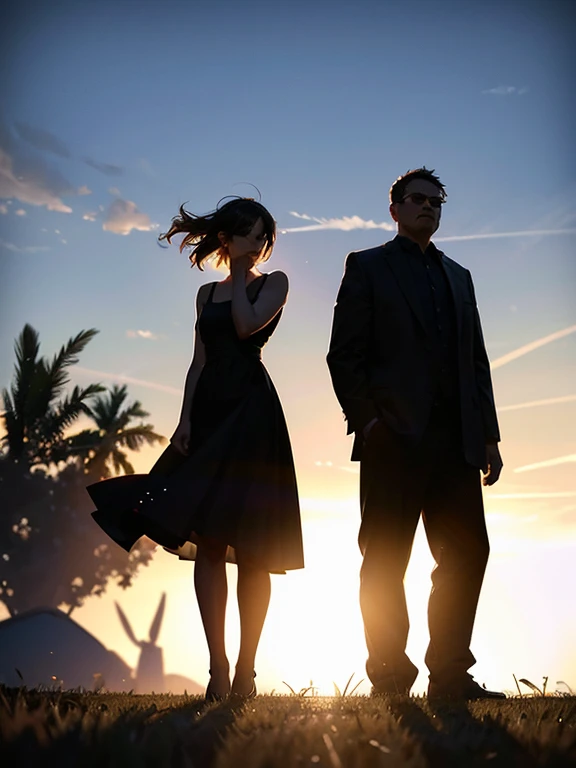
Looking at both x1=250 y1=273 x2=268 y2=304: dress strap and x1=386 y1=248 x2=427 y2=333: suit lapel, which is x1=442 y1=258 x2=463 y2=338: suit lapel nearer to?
x1=386 y1=248 x2=427 y2=333: suit lapel

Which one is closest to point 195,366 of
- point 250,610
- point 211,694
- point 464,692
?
point 250,610

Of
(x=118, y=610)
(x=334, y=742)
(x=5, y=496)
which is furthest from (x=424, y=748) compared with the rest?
(x=118, y=610)

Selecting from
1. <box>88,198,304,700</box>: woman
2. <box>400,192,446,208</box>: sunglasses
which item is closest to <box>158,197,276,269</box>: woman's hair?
<box>88,198,304,700</box>: woman

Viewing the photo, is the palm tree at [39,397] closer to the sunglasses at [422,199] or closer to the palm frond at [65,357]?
the palm frond at [65,357]

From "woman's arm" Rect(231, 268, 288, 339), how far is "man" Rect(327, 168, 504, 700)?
35cm

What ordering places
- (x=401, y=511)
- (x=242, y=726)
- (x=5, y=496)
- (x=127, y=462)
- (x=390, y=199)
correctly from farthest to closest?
(x=5, y=496)
(x=127, y=462)
(x=390, y=199)
(x=401, y=511)
(x=242, y=726)

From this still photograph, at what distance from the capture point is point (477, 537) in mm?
4707

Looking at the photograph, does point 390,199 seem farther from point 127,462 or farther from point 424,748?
point 127,462

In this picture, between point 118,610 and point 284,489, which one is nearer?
point 284,489

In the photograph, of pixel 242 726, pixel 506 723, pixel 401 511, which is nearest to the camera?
pixel 242 726

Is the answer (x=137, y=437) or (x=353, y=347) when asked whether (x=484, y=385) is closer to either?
(x=353, y=347)

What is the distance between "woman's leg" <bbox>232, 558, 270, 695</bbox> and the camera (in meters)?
4.43

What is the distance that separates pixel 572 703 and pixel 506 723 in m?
1.24

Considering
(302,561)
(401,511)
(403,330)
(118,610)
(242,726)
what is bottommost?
(118,610)
